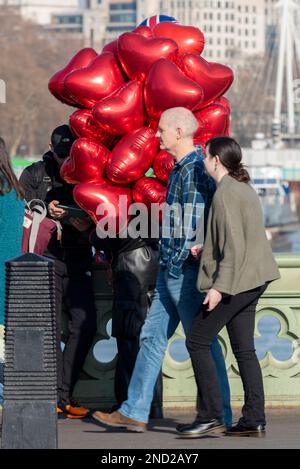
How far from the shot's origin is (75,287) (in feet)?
25.3

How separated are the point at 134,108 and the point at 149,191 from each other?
0.44 meters

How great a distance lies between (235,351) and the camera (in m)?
6.86

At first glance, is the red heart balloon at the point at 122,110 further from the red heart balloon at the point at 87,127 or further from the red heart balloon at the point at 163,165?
the red heart balloon at the point at 163,165

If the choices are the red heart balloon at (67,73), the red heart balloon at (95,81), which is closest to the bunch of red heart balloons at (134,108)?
the red heart balloon at (95,81)

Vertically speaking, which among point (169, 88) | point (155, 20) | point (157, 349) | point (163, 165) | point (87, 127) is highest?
point (155, 20)

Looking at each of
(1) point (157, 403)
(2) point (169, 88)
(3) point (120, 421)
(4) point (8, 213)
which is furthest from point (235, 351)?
(4) point (8, 213)

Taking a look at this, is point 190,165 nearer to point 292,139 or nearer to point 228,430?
point 228,430

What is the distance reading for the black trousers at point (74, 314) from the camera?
770 centimetres

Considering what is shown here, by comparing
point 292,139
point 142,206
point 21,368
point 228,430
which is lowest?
point 292,139

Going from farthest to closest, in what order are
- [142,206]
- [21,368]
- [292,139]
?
[292,139], [142,206], [21,368]

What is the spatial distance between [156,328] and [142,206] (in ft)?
2.25

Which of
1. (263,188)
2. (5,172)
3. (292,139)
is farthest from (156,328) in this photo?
(292,139)

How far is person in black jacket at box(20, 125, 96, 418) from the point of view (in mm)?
7676

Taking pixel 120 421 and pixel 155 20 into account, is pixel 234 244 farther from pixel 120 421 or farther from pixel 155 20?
pixel 155 20
